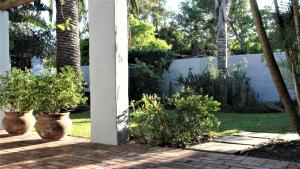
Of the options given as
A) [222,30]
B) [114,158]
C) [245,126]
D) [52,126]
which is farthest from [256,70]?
[114,158]

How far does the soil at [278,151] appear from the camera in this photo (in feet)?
20.3

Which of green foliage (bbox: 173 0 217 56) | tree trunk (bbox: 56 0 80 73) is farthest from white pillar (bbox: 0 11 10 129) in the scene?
green foliage (bbox: 173 0 217 56)

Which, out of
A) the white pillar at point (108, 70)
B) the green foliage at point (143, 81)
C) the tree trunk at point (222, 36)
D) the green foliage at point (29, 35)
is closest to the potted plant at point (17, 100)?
the white pillar at point (108, 70)

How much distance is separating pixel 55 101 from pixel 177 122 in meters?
2.64

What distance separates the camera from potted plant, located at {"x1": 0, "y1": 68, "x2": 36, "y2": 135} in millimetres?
8969

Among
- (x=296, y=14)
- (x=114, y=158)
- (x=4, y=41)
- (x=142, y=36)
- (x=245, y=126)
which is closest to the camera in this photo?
(x=296, y=14)

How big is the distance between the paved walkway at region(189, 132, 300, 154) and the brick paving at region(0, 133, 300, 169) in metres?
0.33

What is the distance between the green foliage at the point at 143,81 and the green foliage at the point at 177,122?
9.55m

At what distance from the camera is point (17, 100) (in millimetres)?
9281

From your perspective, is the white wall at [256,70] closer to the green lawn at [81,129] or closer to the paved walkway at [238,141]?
the green lawn at [81,129]

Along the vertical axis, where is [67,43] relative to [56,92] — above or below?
above

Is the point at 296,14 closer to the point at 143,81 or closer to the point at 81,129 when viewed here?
the point at 81,129

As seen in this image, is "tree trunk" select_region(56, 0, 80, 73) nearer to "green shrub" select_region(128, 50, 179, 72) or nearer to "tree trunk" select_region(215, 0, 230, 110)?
"green shrub" select_region(128, 50, 179, 72)

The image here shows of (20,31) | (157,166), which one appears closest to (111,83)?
(157,166)
